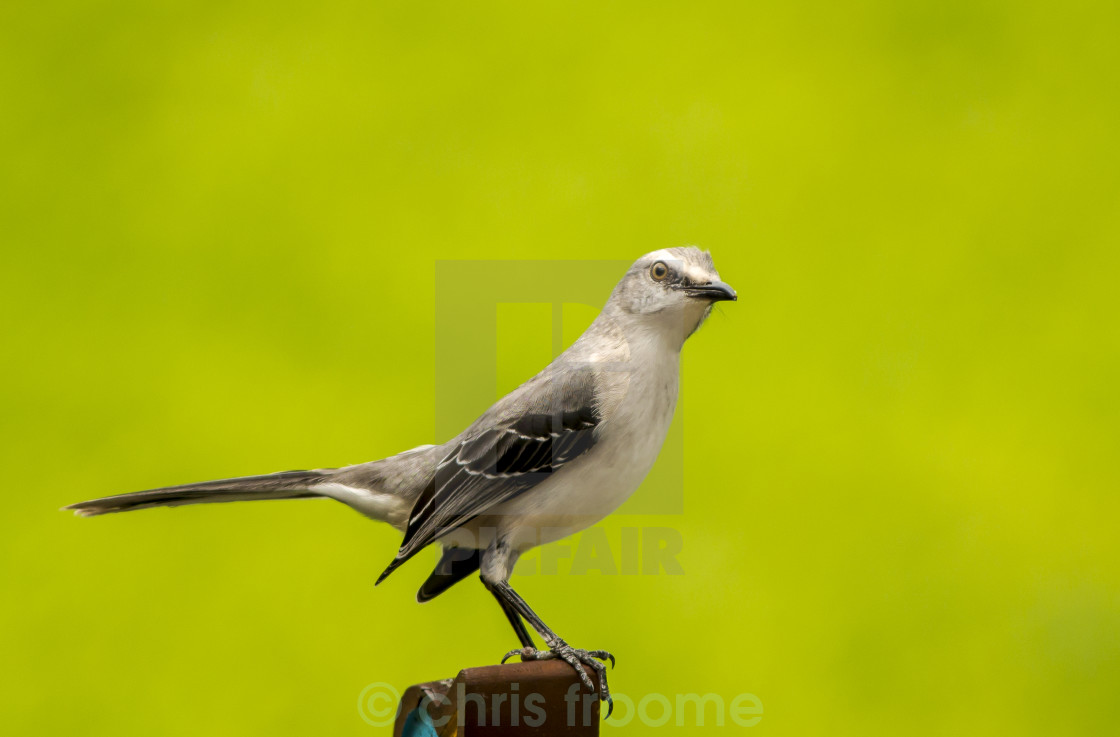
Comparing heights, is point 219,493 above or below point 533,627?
above

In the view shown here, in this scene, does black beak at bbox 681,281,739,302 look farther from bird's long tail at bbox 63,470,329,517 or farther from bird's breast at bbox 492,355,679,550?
bird's long tail at bbox 63,470,329,517

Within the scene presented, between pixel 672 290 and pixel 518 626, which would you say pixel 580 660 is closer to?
pixel 518 626

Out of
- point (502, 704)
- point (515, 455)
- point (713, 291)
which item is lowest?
point (502, 704)

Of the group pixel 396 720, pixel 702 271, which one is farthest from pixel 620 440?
pixel 396 720

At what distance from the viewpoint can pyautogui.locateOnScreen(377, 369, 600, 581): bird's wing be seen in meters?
2.42

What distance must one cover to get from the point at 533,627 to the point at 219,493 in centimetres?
88

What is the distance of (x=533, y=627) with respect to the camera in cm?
243

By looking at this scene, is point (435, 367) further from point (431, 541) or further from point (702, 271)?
point (702, 271)

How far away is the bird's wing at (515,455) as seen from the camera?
95.3 inches

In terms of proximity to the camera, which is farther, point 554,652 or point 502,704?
point 554,652

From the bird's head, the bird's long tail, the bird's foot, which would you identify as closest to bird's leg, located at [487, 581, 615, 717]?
the bird's foot

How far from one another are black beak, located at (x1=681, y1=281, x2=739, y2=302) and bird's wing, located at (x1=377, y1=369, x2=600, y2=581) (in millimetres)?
332

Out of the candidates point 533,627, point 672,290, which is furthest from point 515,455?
point 672,290

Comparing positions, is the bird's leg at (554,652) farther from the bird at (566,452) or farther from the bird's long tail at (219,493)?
the bird's long tail at (219,493)
